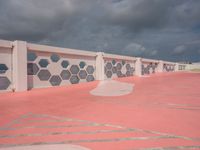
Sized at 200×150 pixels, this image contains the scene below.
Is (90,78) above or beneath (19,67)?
beneath

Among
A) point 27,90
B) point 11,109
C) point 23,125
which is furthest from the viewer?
point 27,90

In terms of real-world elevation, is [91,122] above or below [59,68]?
below

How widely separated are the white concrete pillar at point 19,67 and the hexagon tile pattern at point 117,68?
6.28 metres

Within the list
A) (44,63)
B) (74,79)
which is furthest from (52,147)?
(74,79)

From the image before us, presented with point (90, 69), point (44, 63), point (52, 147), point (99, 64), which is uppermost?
point (99, 64)

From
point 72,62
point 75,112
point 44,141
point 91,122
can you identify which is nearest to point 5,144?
point 44,141

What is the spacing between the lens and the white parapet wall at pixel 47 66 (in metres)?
5.72

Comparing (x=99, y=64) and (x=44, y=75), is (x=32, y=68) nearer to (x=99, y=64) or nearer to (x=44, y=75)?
(x=44, y=75)

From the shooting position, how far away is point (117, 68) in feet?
43.2

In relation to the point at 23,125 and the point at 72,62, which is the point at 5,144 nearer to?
the point at 23,125

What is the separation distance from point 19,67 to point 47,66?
4.57 ft

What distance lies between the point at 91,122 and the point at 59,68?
5.40 metres

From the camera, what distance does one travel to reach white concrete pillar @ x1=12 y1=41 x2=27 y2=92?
5.75 m

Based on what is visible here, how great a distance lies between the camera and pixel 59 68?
7.62m
